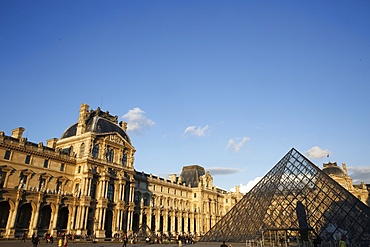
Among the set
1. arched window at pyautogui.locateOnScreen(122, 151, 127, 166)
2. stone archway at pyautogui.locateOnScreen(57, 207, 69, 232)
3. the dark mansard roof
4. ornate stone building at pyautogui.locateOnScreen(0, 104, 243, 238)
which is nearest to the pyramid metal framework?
ornate stone building at pyautogui.locateOnScreen(0, 104, 243, 238)

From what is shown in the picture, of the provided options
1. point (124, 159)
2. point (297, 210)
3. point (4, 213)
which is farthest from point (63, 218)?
point (297, 210)

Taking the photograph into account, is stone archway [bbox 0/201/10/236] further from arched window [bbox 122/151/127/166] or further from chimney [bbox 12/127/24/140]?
arched window [bbox 122/151/127/166]

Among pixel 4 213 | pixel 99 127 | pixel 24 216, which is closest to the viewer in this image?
pixel 4 213

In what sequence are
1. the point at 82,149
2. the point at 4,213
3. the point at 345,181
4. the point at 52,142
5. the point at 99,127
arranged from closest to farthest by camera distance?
the point at 4,213
the point at 82,149
the point at 99,127
the point at 52,142
the point at 345,181

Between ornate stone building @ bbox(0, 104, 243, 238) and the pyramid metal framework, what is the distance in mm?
17645

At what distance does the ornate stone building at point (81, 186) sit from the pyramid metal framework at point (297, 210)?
1765 cm

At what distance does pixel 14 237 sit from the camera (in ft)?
108

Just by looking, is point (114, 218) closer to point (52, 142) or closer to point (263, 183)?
point (52, 142)

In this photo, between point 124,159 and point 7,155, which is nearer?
point 7,155

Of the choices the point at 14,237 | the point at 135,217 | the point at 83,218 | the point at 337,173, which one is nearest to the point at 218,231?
the point at 83,218

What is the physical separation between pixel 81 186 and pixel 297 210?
28920mm

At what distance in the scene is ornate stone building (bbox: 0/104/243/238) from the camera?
36125 millimetres

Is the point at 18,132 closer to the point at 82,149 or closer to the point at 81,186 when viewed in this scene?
the point at 82,149

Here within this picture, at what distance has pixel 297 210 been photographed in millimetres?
28422
